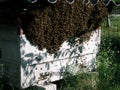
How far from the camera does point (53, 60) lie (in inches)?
284

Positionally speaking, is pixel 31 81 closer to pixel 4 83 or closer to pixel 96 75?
pixel 4 83

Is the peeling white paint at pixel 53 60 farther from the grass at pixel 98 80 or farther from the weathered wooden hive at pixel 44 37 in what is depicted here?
the grass at pixel 98 80

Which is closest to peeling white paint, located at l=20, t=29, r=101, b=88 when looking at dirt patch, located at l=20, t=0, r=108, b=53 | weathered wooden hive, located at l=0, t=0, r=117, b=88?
weathered wooden hive, located at l=0, t=0, r=117, b=88

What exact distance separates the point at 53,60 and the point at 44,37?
646 mm

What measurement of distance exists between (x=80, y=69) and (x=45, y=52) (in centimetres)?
119

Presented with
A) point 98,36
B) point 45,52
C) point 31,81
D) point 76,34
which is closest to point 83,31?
point 76,34

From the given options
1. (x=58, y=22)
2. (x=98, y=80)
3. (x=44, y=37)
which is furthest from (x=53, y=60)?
(x=98, y=80)

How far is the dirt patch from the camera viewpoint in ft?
21.4

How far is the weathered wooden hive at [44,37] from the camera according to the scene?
21.2 feet

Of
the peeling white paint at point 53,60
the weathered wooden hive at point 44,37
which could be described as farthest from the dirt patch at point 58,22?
the peeling white paint at point 53,60

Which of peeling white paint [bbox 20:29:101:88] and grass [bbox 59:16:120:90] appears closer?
peeling white paint [bbox 20:29:101:88]

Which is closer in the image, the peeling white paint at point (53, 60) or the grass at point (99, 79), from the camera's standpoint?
the peeling white paint at point (53, 60)

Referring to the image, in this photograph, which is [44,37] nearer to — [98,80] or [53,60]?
[53,60]

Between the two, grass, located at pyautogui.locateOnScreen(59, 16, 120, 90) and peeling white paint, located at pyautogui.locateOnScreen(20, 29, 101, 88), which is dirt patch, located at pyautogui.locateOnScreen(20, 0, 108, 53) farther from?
grass, located at pyautogui.locateOnScreen(59, 16, 120, 90)
